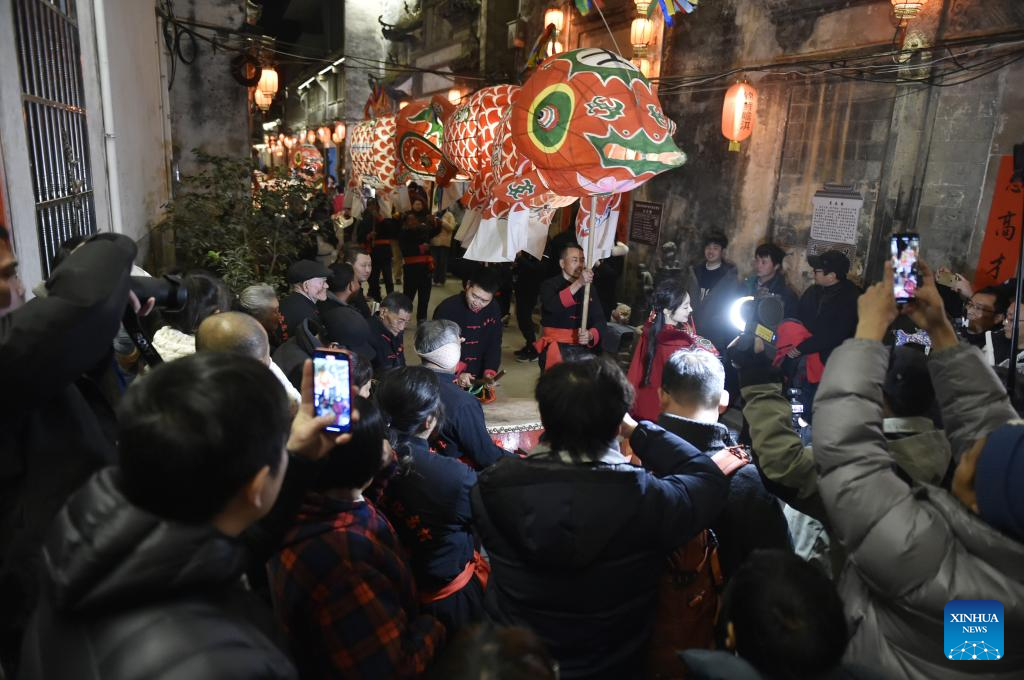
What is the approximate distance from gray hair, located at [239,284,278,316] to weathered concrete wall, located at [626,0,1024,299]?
22.1ft

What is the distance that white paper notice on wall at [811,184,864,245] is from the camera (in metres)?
7.59

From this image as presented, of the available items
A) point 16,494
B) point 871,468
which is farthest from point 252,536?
point 871,468

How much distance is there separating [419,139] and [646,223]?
4.92 m

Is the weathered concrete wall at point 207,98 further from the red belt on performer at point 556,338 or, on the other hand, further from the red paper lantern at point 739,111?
the red paper lantern at point 739,111

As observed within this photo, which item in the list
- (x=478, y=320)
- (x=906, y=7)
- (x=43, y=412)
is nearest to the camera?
(x=43, y=412)

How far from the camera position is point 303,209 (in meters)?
7.36

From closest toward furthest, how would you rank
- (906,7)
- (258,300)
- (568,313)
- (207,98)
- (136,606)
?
(136,606) < (258,300) < (568,313) < (906,7) < (207,98)

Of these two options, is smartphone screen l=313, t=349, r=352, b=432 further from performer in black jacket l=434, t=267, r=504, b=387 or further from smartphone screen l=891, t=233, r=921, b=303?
performer in black jacket l=434, t=267, r=504, b=387

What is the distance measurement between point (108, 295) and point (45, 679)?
798 millimetres

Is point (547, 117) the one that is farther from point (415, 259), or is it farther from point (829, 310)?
point (415, 259)

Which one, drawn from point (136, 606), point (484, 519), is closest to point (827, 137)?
point (484, 519)

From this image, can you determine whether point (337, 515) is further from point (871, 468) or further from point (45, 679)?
point (871, 468)

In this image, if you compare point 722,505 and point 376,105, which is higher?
point 376,105

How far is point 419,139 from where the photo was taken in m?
7.29
